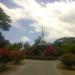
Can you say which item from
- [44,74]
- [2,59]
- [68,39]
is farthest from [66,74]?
[68,39]

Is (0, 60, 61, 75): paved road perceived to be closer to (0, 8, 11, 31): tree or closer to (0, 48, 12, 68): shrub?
(0, 48, 12, 68): shrub

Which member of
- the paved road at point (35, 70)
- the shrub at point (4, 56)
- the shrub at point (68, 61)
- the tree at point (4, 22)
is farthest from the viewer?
the tree at point (4, 22)

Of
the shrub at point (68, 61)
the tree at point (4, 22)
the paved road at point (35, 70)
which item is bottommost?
the paved road at point (35, 70)

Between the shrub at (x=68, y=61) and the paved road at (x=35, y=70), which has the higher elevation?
the shrub at (x=68, y=61)

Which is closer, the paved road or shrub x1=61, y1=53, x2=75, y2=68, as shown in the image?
the paved road

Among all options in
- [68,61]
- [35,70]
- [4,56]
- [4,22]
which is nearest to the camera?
[35,70]

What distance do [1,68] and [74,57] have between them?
8.29 metres

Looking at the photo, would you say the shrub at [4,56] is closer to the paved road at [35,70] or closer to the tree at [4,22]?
the paved road at [35,70]

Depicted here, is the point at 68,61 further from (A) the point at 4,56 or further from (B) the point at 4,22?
(B) the point at 4,22

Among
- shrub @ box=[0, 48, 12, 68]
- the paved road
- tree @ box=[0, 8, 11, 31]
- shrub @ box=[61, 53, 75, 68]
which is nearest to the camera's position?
the paved road

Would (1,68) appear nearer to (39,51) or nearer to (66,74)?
(66,74)

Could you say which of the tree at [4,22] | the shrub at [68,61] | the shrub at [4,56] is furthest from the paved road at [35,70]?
the tree at [4,22]

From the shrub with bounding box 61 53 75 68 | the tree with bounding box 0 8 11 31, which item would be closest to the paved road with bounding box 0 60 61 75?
the shrub with bounding box 61 53 75 68

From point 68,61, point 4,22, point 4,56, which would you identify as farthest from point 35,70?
point 4,22
